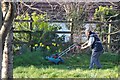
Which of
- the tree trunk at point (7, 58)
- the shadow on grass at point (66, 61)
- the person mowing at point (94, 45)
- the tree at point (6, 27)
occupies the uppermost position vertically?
the tree at point (6, 27)

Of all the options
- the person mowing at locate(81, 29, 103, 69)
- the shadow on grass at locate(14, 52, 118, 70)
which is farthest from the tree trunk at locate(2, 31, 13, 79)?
the person mowing at locate(81, 29, 103, 69)

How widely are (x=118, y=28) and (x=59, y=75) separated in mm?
5248

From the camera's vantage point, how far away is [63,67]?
10664mm

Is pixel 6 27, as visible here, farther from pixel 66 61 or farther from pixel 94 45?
pixel 66 61

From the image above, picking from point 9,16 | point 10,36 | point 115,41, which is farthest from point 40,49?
point 9,16

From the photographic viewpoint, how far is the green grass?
9039mm

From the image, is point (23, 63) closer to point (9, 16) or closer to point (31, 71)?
point (31, 71)

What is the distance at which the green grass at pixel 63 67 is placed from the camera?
29.7 feet

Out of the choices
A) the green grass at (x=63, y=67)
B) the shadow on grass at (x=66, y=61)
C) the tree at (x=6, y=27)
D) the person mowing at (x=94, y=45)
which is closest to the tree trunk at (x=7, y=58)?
the tree at (x=6, y=27)

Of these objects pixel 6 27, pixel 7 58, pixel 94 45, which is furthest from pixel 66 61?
pixel 6 27

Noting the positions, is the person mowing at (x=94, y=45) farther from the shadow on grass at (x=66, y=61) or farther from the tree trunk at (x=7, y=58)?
the tree trunk at (x=7, y=58)

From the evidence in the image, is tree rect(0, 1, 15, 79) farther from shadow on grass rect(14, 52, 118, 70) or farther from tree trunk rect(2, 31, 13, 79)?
shadow on grass rect(14, 52, 118, 70)

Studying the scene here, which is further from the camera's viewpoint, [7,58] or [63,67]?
[63,67]

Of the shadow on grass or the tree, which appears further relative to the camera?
the shadow on grass
